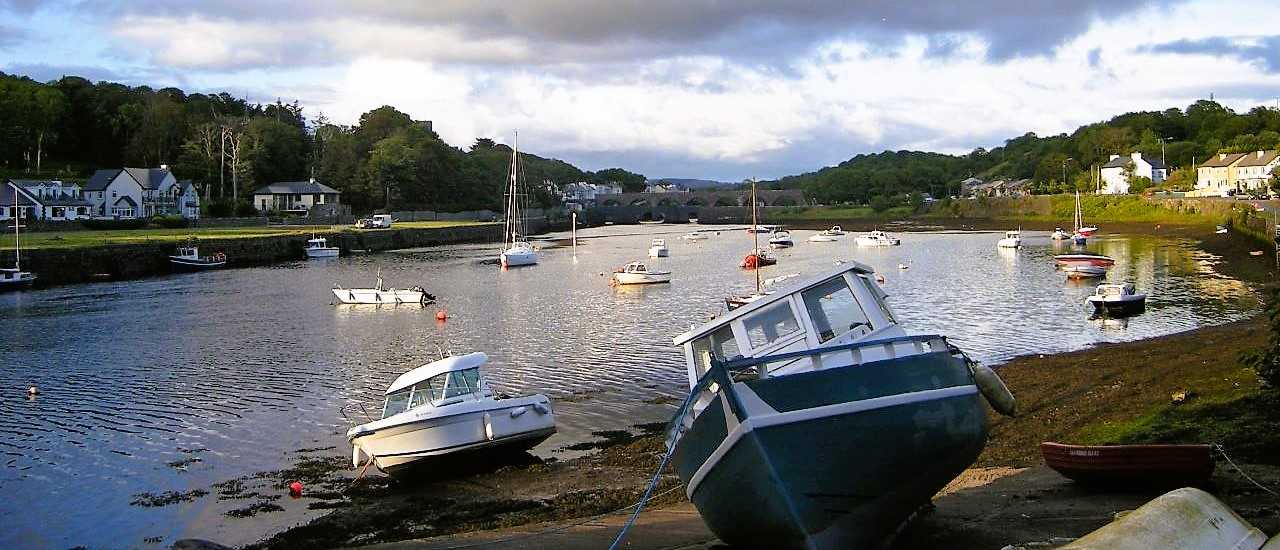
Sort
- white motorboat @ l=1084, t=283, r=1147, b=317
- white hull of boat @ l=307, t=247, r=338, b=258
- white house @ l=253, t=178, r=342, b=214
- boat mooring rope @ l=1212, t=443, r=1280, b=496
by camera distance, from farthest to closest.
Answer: white house @ l=253, t=178, r=342, b=214, white hull of boat @ l=307, t=247, r=338, b=258, white motorboat @ l=1084, t=283, r=1147, b=317, boat mooring rope @ l=1212, t=443, r=1280, b=496

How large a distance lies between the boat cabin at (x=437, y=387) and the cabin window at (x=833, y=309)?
28.4 ft

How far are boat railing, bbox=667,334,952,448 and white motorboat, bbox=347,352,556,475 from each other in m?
7.43

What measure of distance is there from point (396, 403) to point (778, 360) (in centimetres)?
1047

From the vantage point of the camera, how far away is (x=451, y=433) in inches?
758

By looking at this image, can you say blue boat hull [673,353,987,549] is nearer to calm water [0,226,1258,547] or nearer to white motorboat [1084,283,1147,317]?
calm water [0,226,1258,547]

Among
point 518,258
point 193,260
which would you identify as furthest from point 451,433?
point 193,260

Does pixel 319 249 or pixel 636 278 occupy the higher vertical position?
pixel 319 249

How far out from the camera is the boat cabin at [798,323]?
12859mm

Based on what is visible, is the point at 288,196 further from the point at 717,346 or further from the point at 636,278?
the point at 717,346

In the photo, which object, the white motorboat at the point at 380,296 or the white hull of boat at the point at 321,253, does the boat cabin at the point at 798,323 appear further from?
the white hull of boat at the point at 321,253

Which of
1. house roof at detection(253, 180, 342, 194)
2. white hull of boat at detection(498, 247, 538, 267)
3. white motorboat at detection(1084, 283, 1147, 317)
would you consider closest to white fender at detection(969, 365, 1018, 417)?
white motorboat at detection(1084, 283, 1147, 317)

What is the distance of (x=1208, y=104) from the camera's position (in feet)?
638

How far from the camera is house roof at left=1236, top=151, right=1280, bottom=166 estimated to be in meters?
126

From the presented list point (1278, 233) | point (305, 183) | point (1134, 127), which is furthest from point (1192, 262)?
point (1134, 127)
